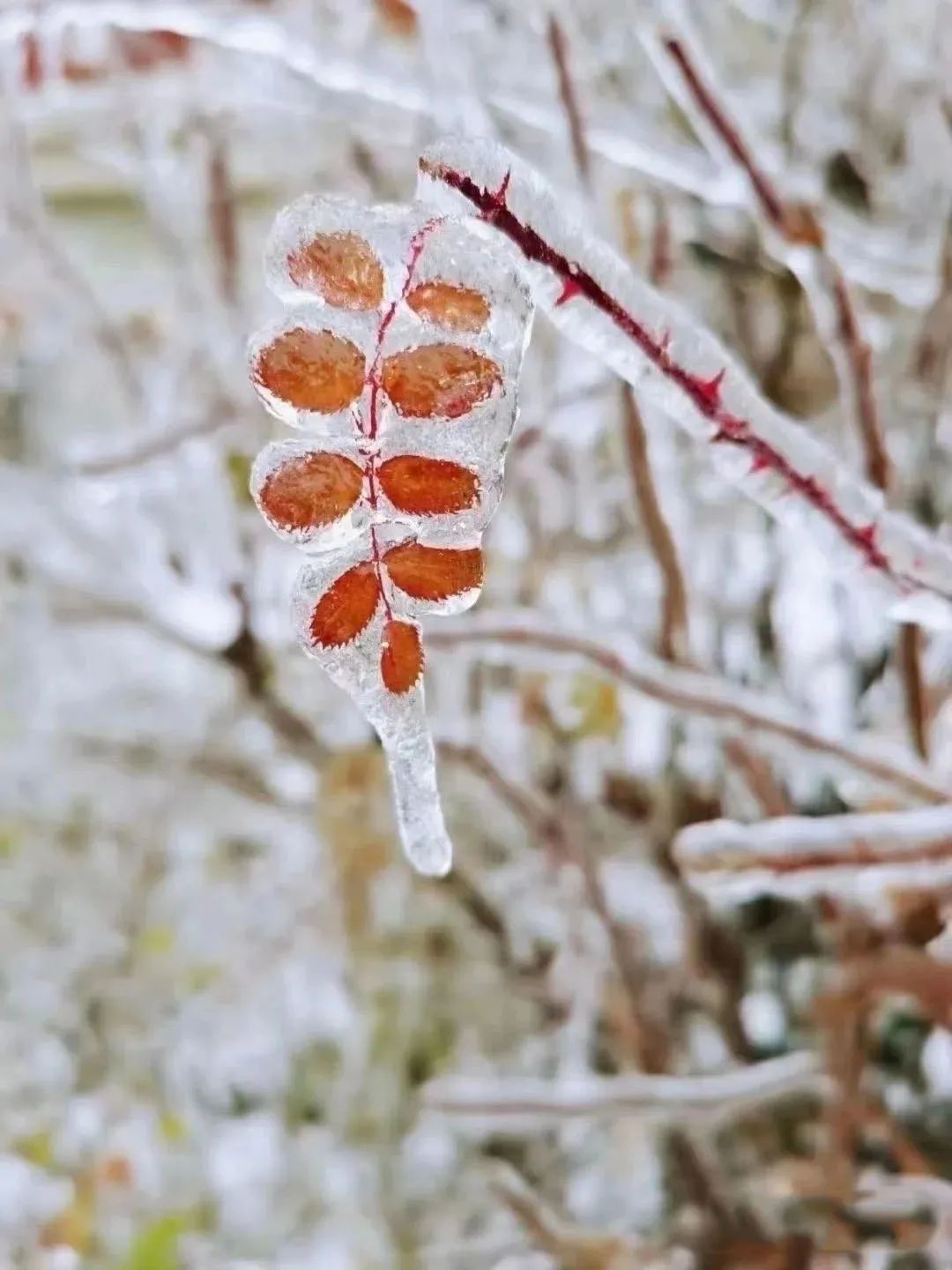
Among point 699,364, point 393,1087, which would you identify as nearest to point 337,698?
point 393,1087

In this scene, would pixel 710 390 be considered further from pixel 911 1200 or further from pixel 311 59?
pixel 911 1200

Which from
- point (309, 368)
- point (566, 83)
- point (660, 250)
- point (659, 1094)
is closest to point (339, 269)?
point (309, 368)

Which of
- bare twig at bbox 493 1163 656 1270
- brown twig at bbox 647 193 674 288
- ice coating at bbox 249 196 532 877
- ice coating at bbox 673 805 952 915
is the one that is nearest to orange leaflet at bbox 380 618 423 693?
ice coating at bbox 249 196 532 877

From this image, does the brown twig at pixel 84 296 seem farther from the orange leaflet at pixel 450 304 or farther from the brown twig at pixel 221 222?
the orange leaflet at pixel 450 304

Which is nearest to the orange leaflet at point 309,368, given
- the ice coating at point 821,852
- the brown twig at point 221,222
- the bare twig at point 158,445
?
the ice coating at point 821,852

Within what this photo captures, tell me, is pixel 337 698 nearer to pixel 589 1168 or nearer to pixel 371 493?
pixel 589 1168

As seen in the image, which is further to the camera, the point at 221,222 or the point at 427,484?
the point at 221,222

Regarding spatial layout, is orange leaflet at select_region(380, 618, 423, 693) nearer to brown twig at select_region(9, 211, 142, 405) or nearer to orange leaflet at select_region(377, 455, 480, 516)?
orange leaflet at select_region(377, 455, 480, 516)
